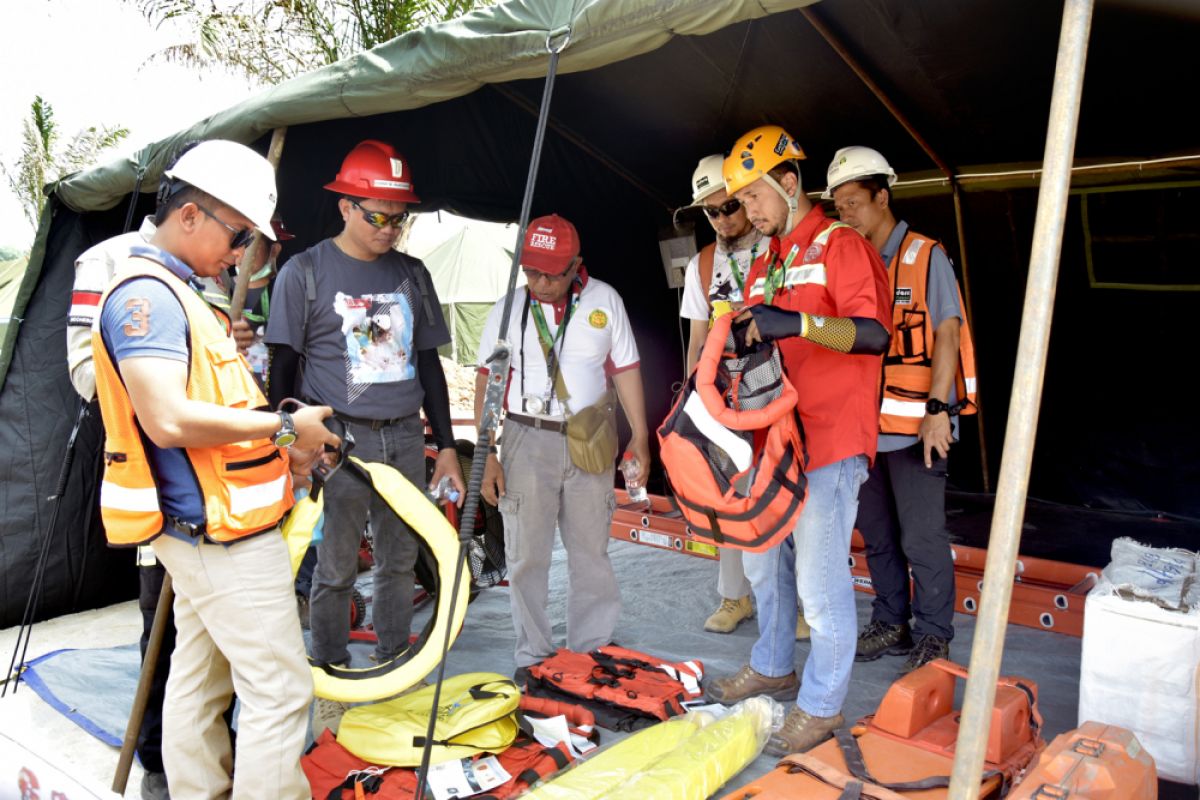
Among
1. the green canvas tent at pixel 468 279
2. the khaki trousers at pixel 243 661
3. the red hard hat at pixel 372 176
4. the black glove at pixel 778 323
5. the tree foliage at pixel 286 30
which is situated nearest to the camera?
the khaki trousers at pixel 243 661

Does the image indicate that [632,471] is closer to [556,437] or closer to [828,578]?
[556,437]

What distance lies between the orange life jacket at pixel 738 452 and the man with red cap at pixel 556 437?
102 centimetres

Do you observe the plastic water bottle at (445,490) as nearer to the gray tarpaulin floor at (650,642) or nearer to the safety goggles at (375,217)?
the gray tarpaulin floor at (650,642)

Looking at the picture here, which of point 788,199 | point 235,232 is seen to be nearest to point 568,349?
point 788,199

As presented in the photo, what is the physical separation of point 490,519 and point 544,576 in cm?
126

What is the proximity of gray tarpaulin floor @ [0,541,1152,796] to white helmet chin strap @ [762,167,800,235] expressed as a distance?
74.0 inches

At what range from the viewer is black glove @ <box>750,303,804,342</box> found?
2.71 m

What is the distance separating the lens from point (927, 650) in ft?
12.1

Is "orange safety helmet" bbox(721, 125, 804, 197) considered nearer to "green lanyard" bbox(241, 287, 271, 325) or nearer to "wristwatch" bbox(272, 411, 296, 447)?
"wristwatch" bbox(272, 411, 296, 447)

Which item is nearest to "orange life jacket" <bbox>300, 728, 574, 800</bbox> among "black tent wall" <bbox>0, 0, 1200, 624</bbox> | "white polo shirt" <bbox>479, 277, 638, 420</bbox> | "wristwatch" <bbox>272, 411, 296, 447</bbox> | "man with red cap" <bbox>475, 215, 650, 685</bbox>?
"man with red cap" <bbox>475, 215, 650, 685</bbox>

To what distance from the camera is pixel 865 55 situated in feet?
13.3

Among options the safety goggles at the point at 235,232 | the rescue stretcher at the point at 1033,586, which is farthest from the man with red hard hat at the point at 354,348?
the rescue stretcher at the point at 1033,586

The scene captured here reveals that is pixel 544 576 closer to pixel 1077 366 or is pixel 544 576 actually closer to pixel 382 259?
pixel 382 259

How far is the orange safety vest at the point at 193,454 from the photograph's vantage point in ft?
7.38
